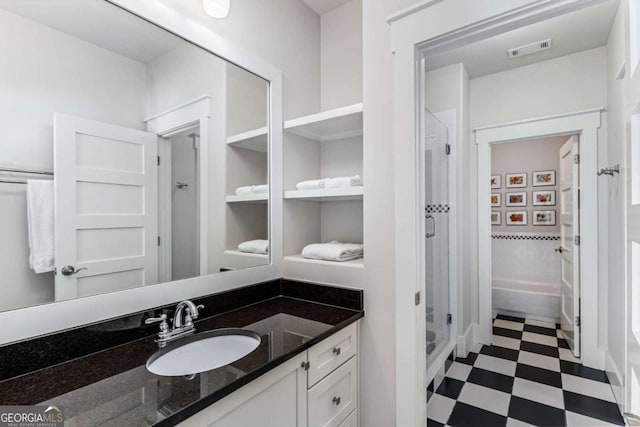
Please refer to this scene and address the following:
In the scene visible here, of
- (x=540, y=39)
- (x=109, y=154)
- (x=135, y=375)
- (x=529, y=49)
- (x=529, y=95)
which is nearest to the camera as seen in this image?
(x=135, y=375)

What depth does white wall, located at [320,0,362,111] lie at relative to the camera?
78.3 inches

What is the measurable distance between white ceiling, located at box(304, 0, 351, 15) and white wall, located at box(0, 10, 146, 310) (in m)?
1.42

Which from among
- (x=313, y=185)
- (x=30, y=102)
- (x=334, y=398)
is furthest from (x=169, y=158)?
(x=334, y=398)

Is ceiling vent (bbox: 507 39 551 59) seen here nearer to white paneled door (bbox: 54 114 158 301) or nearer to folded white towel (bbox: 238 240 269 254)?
folded white towel (bbox: 238 240 269 254)

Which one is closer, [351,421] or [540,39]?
[351,421]

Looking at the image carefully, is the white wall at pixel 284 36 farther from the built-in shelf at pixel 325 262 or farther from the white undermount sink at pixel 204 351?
the white undermount sink at pixel 204 351

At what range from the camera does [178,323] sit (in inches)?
47.9

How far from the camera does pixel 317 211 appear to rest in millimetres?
2098

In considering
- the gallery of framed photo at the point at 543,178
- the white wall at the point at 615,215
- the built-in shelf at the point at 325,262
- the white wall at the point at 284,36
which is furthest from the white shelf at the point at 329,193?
the gallery of framed photo at the point at 543,178

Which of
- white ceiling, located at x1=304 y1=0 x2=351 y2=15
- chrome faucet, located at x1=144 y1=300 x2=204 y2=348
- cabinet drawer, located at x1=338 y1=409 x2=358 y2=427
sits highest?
white ceiling, located at x1=304 y1=0 x2=351 y2=15

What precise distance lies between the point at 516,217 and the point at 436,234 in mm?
2371

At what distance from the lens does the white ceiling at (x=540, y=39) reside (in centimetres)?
212

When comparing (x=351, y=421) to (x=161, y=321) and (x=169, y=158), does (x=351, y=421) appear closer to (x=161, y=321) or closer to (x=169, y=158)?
(x=161, y=321)

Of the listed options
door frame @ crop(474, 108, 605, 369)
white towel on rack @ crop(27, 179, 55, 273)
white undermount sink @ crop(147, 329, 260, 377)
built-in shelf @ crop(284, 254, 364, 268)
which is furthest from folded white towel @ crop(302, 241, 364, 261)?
door frame @ crop(474, 108, 605, 369)
